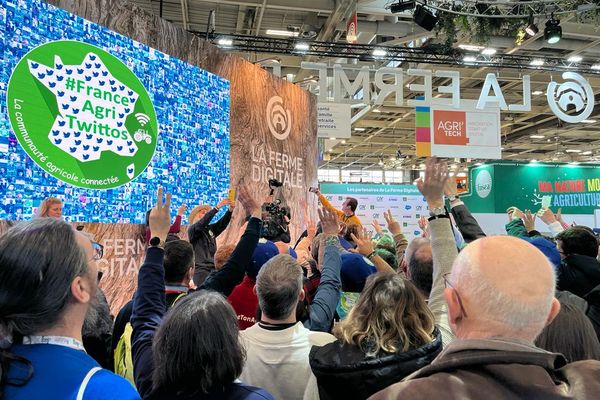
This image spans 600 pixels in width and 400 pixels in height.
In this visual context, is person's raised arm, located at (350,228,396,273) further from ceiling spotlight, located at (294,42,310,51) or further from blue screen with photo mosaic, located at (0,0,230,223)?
ceiling spotlight, located at (294,42,310,51)

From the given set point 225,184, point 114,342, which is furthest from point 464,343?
point 225,184

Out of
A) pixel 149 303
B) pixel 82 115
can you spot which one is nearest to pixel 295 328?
pixel 149 303

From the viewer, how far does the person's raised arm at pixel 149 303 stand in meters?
1.49

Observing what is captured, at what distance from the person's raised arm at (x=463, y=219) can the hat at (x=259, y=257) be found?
97 centimetres

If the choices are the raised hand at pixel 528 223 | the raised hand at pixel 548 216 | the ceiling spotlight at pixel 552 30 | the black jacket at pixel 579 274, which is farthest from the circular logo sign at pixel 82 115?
the ceiling spotlight at pixel 552 30

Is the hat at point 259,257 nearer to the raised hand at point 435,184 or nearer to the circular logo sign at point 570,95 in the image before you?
the raised hand at point 435,184

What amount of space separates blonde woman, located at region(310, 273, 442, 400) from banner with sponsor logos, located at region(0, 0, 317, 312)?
3.47 meters

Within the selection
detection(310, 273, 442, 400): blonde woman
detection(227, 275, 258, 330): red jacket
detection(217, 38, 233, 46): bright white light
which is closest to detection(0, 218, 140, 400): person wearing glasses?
detection(310, 273, 442, 400): blonde woman

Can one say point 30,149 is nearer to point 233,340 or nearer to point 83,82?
point 83,82

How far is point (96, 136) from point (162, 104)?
3.28 ft

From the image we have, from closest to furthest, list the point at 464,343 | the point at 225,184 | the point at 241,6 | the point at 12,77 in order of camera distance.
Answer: the point at 464,343, the point at 12,77, the point at 225,184, the point at 241,6

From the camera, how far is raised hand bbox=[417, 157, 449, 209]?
1.92 m

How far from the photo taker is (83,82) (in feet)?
15.4

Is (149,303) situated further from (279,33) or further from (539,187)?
(539,187)
